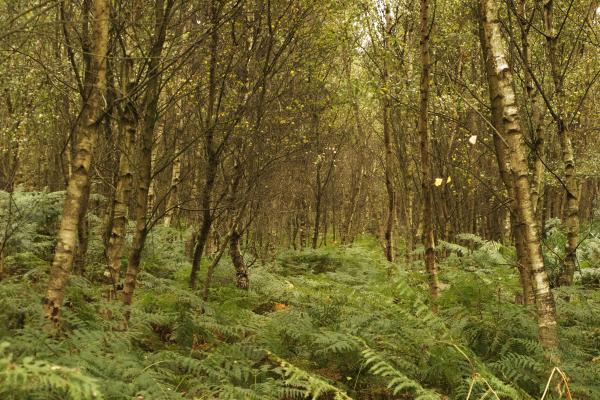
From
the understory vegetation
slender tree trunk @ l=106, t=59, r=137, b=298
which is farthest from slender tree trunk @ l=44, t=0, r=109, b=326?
slender tree trunk @ l=106, t=59, r=137, b=298

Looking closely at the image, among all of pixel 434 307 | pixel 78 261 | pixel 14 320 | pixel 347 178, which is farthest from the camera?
pixel 347 178

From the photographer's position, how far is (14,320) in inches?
148

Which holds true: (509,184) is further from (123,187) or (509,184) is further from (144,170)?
(123,187)

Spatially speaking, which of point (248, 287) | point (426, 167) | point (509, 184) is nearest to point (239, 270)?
point (248, 287)

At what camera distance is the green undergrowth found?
3127 millimetres

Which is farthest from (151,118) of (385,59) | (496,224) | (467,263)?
(496,224)

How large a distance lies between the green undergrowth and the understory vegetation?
14 millimetres

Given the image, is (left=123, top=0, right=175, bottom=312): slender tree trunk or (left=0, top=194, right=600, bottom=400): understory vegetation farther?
(left=123, top=0, right=175, bottom=312): slender tree trunk

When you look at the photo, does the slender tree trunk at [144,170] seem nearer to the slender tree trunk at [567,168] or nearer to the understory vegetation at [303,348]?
the understory vegetation at [303,348]

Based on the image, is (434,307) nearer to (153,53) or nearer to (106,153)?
(153,53)

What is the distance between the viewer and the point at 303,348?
5.02 meters

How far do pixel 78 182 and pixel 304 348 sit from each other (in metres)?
2.73

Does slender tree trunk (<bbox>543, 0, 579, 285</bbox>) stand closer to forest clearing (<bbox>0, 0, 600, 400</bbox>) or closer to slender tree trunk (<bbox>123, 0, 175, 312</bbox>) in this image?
forest clearing (<bbox>0, 0, 600, 400</bbox>)

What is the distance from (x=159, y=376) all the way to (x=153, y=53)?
10.6 ft
